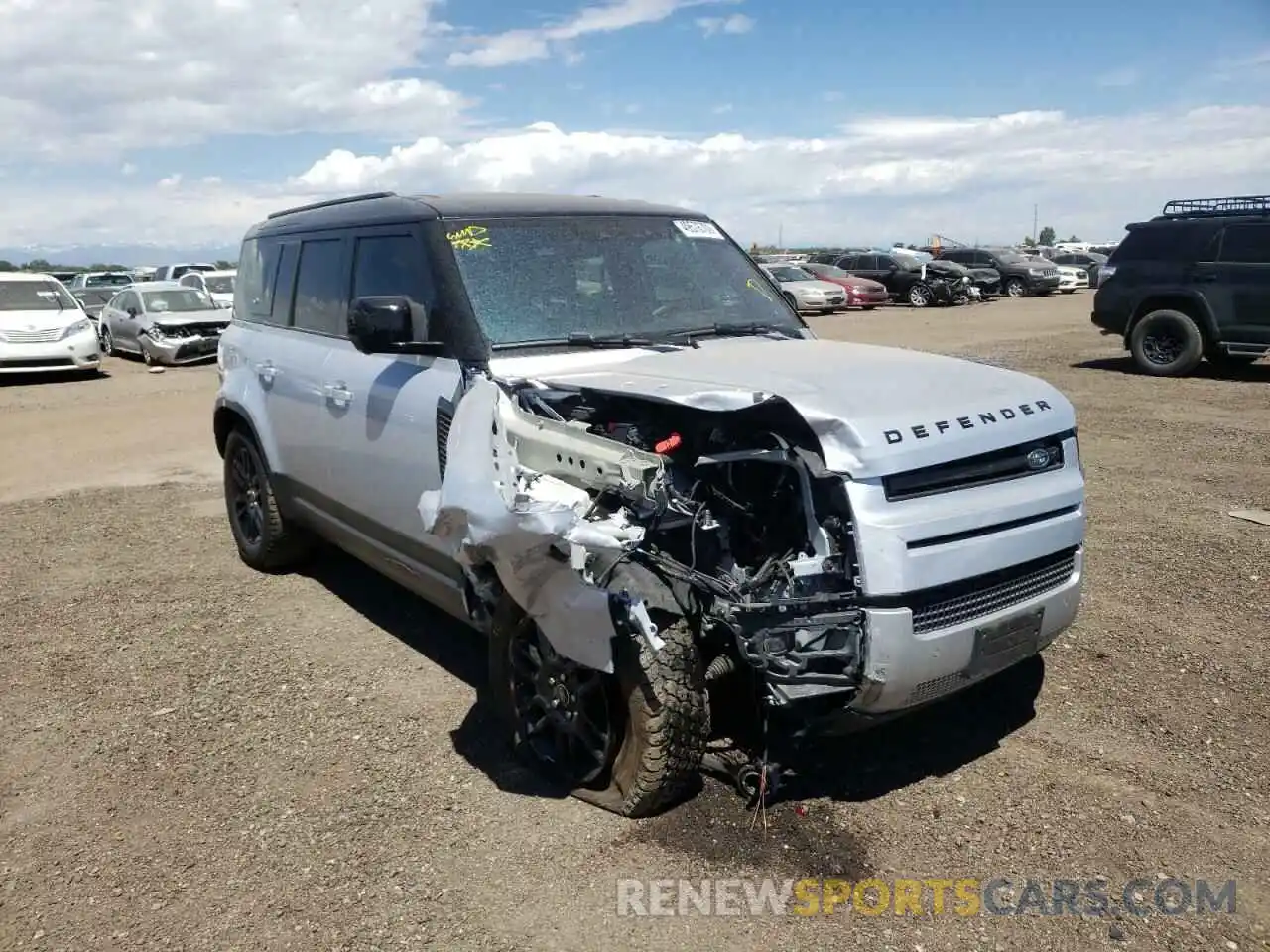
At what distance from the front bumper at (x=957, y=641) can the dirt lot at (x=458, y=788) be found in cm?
54

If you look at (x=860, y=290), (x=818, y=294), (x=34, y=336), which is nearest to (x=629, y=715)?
(x=34, y=336)

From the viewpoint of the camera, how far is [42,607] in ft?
18.8

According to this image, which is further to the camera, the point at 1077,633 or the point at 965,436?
the point at 1077,633

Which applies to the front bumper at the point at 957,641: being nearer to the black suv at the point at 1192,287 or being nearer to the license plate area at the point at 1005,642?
the license plate area at the point at 1005,642

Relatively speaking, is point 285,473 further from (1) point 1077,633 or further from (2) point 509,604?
(1) point 1077,633

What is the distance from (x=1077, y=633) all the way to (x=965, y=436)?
7.25 feet

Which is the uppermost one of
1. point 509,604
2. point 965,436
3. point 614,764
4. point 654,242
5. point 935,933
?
point 654,242

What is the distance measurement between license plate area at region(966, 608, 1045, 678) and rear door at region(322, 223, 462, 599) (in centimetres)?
196

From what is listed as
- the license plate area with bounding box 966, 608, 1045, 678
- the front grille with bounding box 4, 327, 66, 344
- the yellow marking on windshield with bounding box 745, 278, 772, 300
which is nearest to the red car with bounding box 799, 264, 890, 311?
the front grille with bounding box 4, 327, 66, 344

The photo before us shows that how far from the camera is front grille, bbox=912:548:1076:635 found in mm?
3086

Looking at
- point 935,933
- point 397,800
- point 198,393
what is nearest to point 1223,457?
point 935,933

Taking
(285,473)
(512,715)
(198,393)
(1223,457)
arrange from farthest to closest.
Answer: (198,393) → (1223,457) → (285,473) → (512,715)

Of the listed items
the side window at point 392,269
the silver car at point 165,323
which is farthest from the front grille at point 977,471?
the silver car at point 165,323

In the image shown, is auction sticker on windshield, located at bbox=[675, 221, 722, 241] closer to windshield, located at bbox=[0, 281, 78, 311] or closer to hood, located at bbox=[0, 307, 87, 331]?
hood, located at bbox=[0, 307, 87, 331]
